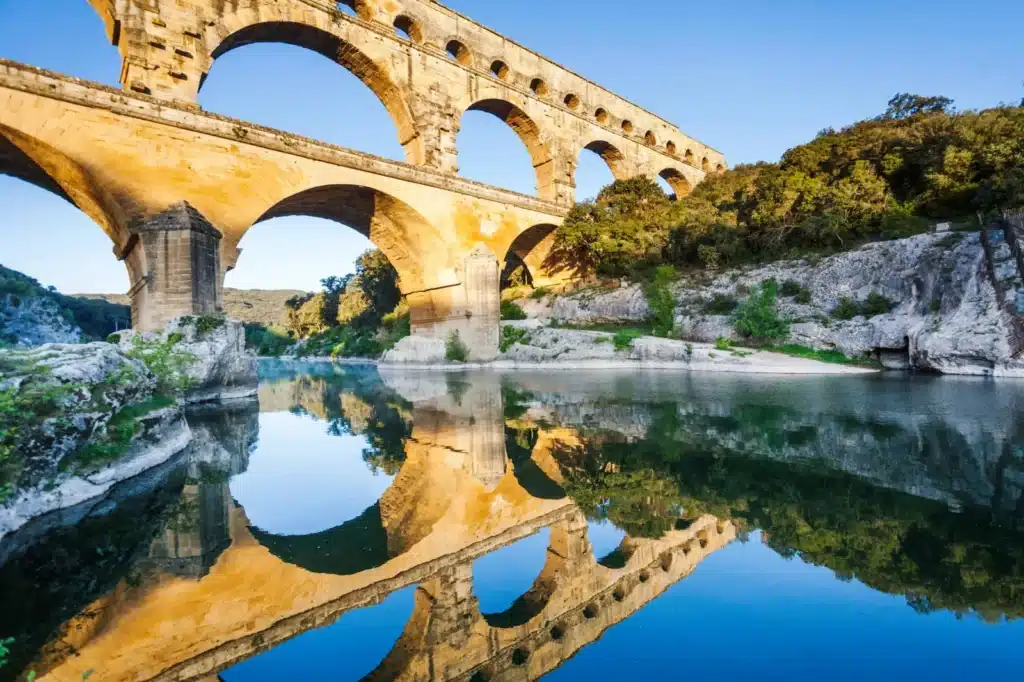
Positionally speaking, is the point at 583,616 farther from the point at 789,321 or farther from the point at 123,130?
the point at 789,321

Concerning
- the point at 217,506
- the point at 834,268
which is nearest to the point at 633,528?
the point at 217,506

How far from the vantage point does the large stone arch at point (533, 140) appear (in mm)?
22406

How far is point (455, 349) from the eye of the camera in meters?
19.2

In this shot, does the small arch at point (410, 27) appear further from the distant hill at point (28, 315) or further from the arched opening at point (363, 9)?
the distant hill at point (28, 315)

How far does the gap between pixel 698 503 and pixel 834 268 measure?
15.9 metres

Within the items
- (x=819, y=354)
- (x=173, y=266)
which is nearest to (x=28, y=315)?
(x=173, y=266)

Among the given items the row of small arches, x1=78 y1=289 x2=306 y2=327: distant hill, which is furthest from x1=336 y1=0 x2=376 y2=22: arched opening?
x1=78 y1=289 x2=306 y2=327: distant hill

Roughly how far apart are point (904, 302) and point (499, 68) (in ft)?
57.5

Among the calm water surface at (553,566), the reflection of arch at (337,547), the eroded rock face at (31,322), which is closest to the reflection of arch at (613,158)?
the calm water surface at (553,566)

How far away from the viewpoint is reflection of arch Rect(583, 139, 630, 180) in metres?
26.6

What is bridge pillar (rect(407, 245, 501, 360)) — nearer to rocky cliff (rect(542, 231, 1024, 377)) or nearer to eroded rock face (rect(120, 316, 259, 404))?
rocky cliff (rect(542, 231, 1024, 377))

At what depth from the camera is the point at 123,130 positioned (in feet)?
38.0

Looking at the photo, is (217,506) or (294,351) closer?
(217,506)

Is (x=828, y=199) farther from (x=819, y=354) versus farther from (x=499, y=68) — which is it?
(x=499, y=68)
